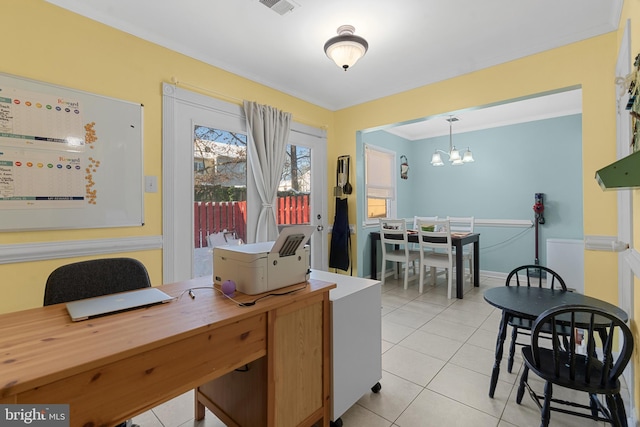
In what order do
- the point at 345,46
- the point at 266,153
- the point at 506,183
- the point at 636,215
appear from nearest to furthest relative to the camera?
the point at 636,215
the point at 345,46
the point at 266,153
the point at 506,183

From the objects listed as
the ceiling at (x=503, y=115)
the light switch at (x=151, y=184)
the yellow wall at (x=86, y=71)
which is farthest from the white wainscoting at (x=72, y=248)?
the ceiling at (x=503, y=115)

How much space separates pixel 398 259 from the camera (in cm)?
418

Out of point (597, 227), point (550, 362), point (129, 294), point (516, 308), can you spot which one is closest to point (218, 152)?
point (129, 294)

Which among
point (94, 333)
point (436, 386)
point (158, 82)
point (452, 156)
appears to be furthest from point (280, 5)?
point (452, 156)

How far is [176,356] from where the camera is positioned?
3.14 ft

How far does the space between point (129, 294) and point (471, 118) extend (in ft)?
16.5

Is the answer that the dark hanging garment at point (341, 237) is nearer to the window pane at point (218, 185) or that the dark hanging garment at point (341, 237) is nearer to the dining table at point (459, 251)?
the dining table at point (459, 251)

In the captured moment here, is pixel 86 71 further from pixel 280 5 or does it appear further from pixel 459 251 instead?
pixel 459 251

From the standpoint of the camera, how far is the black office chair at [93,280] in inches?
53.6

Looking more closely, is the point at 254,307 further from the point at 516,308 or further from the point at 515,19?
the point at 515,19

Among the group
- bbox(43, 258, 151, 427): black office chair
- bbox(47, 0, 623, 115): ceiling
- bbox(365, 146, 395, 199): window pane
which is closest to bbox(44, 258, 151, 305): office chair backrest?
bbox(43, 258, 151, 427): black office chair

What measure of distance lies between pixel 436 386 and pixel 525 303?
2.55ft

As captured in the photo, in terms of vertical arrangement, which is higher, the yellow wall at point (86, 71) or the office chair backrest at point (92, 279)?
the yellow wall at point (86, 71)

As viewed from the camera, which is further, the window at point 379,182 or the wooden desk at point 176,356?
the window at point 379,182
